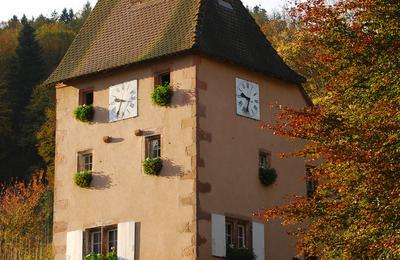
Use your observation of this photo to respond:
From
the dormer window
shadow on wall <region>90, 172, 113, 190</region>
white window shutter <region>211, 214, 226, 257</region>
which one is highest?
the dormer window

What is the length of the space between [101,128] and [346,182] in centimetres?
1095

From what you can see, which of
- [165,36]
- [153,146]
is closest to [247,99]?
[165,36]

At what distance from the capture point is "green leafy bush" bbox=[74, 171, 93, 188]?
102ft

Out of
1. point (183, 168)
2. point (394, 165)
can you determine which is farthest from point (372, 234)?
point (183, 168)

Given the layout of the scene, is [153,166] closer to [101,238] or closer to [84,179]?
[84,179]

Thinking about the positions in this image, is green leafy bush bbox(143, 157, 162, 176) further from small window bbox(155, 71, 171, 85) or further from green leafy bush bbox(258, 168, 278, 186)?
green leafy bush bbox(258, 168, 278, 186)

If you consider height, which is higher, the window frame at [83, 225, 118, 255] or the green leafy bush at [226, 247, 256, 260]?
the window frame at [83, 225, 118, 255]

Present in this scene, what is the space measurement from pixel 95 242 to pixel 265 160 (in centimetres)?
543

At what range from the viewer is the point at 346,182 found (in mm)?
22172

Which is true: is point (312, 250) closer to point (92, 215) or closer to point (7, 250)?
point (92, 215)

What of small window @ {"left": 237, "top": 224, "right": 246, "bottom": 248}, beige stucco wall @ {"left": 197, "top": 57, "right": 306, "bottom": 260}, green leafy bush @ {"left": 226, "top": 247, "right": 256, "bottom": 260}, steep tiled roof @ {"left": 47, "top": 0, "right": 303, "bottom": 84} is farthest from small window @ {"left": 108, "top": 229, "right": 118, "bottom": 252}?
steep tiled roof @ {"left": 47, "top": 0, "right": 303, "bottom": 84}

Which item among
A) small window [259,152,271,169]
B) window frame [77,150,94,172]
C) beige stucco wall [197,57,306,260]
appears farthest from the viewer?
window frame [77,150,94,172]

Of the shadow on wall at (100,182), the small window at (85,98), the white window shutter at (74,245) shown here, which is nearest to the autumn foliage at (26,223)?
the small window at (85,98)

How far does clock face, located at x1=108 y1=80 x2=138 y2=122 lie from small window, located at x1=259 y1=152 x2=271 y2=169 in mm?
3875
